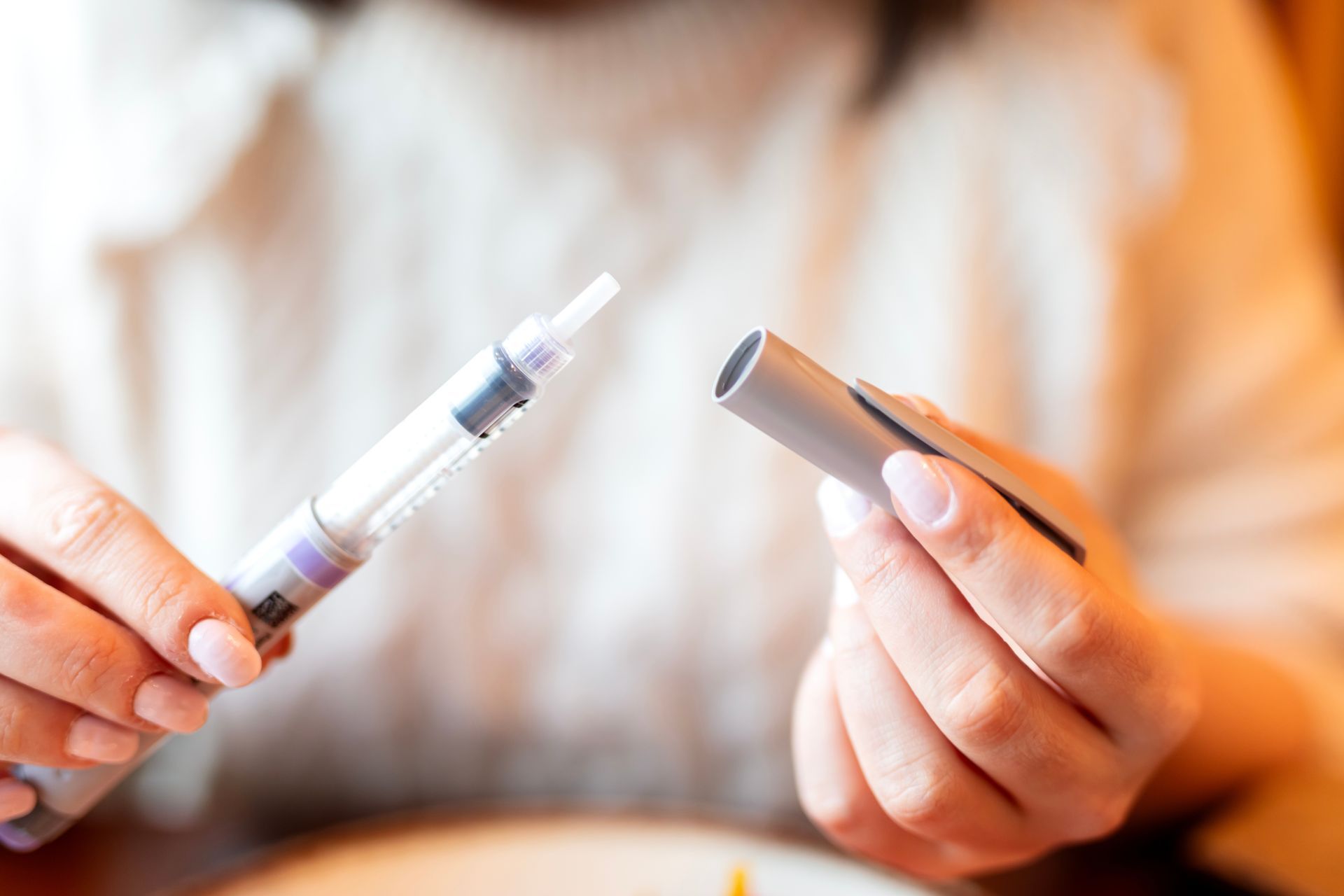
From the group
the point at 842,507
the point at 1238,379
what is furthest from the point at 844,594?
the point at 1238,379

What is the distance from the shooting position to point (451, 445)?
1.08 ft

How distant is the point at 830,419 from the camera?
0.88ft

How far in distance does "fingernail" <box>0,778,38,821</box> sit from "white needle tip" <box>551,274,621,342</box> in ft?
0.72

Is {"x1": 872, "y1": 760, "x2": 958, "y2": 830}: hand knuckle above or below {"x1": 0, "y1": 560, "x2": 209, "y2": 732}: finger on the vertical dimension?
below

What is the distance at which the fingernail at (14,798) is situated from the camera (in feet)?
1.06

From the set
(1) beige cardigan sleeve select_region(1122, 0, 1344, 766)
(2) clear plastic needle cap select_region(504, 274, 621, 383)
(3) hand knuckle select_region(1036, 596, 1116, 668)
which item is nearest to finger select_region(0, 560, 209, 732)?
(2) clear plastic needle cap select_region(504, 274, 621, 383)

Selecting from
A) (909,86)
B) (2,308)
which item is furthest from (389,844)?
(909,86)

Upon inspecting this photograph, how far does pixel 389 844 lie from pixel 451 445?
170mm

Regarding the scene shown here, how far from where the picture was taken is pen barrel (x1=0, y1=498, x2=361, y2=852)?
0.33 meters

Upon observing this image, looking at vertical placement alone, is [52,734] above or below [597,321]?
below

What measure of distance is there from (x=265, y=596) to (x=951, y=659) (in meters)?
0.21

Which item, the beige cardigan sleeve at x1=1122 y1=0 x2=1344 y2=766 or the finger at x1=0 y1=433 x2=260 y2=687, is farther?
the beige cardigan sleeve at x1=1122 y1=0 x2=1344 y2=766

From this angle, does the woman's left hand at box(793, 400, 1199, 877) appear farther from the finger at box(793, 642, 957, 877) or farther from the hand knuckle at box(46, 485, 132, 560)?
the hand knuckle at box(46, 485, 132, 560)

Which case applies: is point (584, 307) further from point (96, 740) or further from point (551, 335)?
point (96, 740)
